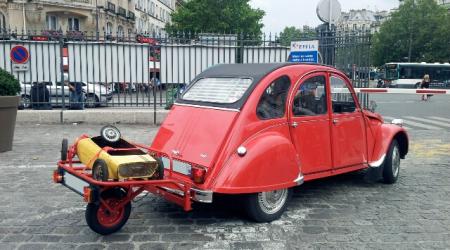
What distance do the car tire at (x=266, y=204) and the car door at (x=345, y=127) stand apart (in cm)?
93

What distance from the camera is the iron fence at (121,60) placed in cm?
1115

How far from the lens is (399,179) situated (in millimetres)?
6258

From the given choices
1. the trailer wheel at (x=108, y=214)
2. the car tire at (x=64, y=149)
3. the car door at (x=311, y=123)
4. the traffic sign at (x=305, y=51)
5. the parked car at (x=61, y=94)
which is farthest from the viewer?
the parked car at (x=61, y=94)

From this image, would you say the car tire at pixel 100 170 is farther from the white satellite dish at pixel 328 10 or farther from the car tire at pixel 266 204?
the white satellite dish at pixel 328 10

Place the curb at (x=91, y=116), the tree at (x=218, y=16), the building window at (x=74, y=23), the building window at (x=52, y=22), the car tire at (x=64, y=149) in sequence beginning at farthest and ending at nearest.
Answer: the building window at (x=74, y=23), the tree at (x=218, y=16), the building window at (x=52, y=22), the curb at (x=91, y=116), the car tire at (x=64, y=149)

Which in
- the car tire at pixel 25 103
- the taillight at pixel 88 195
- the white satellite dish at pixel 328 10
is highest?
the white satellite dish at pixel 328 10

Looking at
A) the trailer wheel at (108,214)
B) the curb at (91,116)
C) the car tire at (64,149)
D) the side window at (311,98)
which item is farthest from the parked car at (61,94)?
the trailer wheel at (108,214)

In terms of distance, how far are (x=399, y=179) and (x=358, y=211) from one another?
185 centimetres

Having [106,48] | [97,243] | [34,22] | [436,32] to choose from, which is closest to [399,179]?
[97,243]

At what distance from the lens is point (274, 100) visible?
179 inches

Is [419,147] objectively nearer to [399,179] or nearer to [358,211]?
[399,179]

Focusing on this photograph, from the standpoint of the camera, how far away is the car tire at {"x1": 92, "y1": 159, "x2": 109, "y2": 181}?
3598 millimetres

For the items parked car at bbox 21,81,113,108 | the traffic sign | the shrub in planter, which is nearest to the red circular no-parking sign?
parked car at bbox 21,81,113,108

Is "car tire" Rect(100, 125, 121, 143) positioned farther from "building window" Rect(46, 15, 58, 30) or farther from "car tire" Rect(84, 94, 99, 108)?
"building window" Rect(46, 15, 58, 30)
